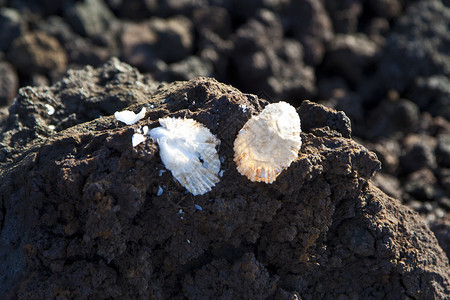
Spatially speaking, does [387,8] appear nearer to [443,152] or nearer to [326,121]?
[443,152]

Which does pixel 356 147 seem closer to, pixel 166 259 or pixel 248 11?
pixel 166 259

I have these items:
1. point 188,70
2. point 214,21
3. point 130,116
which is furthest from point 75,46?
point 130,116

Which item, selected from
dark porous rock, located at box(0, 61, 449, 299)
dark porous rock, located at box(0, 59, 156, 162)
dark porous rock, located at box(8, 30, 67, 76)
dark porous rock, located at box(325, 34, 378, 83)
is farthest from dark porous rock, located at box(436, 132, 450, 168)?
dark porous rock, located at box(8, 30, 67, 76)

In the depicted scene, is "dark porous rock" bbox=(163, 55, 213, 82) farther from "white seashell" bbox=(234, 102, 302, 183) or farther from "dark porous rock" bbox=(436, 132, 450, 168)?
"white seashell" bbox=(234, 102, 302, 183)

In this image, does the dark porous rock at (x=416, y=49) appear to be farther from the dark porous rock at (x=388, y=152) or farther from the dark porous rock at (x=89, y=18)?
the dark porous rock at (x=89, y=18)

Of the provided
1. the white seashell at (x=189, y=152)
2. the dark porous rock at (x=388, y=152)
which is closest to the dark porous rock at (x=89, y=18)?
the dark porous rock at (x=388, y=152)

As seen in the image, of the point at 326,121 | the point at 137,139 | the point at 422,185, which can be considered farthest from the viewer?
the point at 422,185

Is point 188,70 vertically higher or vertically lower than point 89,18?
higher
